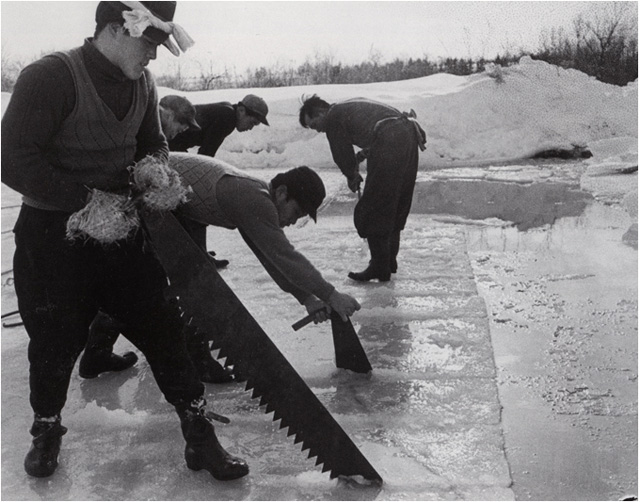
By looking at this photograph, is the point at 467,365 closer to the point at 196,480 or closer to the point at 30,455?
the point at 196,480

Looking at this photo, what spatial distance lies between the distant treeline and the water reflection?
6035 mm

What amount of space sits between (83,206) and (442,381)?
1.85 metres

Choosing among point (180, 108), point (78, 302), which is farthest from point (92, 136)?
point (180, 108)

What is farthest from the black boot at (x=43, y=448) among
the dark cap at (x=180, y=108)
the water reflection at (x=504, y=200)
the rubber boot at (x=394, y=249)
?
the water reflection at (x=504, y=200)

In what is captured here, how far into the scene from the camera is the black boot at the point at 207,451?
8.51 feet

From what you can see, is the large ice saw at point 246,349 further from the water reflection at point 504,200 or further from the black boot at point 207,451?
the water reflection at point 504,200

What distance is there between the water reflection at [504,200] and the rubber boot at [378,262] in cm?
224

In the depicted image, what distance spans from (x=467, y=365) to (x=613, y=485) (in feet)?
3.60

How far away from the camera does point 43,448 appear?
263 cm

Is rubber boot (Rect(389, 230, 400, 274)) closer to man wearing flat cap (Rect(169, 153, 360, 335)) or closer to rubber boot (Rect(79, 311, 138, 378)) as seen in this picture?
man wearing flat cap (Rect(169, 153, 360, 335))

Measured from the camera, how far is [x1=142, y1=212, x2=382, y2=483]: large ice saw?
2574 millimetres

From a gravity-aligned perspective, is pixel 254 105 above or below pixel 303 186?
above

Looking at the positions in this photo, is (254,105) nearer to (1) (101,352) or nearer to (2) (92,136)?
(1) (101,352)

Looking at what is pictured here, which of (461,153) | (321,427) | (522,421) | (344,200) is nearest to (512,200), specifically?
(344,200)
